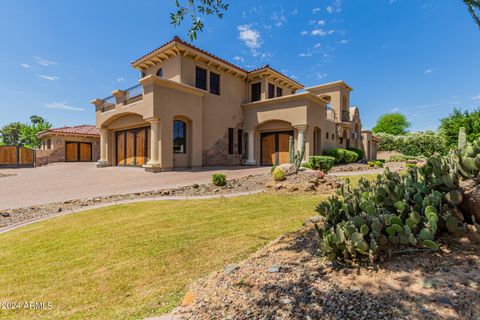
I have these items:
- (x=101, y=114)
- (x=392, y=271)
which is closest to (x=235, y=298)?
(x=392, y=271)

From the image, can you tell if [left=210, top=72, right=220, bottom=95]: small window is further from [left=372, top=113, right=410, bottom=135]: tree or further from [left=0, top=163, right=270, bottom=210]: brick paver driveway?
[left=372, top=113, right=410, bottom=135]: tree

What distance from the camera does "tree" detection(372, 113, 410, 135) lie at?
58219mm

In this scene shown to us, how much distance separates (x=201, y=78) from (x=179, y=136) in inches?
188

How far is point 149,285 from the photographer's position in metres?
2.95

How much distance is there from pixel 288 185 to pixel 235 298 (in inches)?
282

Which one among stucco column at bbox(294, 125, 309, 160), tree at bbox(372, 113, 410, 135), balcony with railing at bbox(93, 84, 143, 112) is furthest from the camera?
tree at bbox(372, 113, 410, 135)

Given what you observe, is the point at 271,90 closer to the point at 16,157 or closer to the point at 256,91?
the point at 256,91

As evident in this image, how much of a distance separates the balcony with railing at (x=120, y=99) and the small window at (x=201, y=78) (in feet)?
13.2

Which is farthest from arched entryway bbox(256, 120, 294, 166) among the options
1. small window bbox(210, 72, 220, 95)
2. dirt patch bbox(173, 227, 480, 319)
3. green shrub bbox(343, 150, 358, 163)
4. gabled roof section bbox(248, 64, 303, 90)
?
dirt patch bbox(173, 227, 480, 319)

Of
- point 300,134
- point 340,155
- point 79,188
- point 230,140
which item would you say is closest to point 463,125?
point 340,155

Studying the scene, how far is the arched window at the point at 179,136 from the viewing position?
1542 cm

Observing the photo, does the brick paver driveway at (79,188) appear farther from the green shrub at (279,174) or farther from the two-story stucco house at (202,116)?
the green shrub at (279,174)

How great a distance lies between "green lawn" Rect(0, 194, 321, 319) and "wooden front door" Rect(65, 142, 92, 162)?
78.6ft

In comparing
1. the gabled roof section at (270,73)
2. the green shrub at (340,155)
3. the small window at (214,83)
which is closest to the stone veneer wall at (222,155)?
the small window at (214,83)
